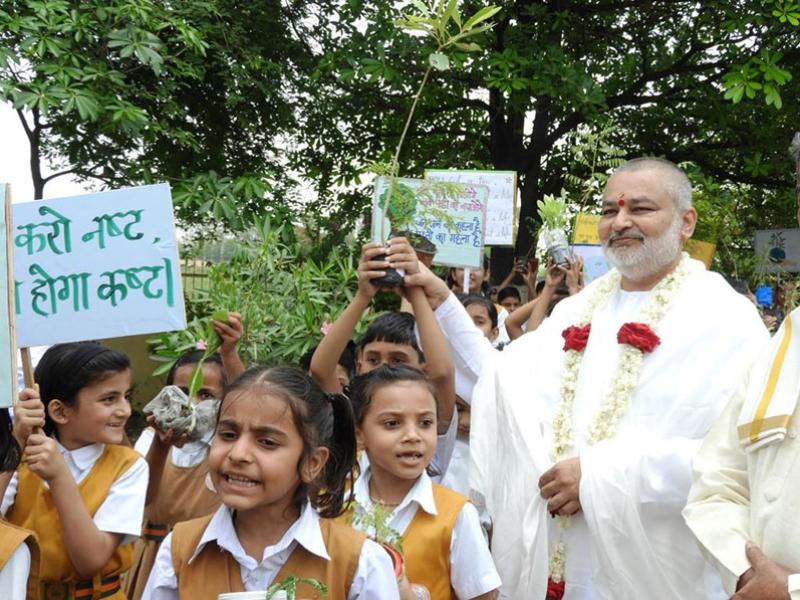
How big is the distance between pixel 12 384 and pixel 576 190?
1050 centimetres

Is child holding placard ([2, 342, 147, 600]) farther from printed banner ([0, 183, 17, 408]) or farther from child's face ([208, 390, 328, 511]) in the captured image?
child's face ([208, 390, 328, 511])

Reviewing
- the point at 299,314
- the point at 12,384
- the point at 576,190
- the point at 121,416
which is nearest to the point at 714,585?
the point at 121,416

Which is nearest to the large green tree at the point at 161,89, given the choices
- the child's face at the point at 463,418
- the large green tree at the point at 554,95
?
the large green tree at the point at 554,95

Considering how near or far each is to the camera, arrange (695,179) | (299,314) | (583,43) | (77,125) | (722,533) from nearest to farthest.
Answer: (722,533), (299,314), (77,125), (695,179), (583,43)

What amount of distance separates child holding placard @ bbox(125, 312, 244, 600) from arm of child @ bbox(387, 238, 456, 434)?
2.26ft

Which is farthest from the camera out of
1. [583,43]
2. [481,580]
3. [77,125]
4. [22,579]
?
[583,43]

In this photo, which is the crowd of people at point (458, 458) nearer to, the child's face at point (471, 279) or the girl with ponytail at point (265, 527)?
the girl with ponytail at point (265, 527)

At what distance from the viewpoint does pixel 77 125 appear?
9023 millimetres

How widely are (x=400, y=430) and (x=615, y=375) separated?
838 mm

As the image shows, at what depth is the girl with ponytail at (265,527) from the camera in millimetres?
2500

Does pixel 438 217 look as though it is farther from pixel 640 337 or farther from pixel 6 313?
pixel 6 313

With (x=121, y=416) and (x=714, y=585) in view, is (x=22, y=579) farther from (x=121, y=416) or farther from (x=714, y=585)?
(x=714, y=585)

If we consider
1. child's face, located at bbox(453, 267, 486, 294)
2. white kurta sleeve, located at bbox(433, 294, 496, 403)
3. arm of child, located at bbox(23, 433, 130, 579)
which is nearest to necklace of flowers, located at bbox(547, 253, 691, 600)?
white kurta sleeve, located at bbox(433, 294, 496, 403)

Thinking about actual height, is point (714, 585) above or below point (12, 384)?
below
